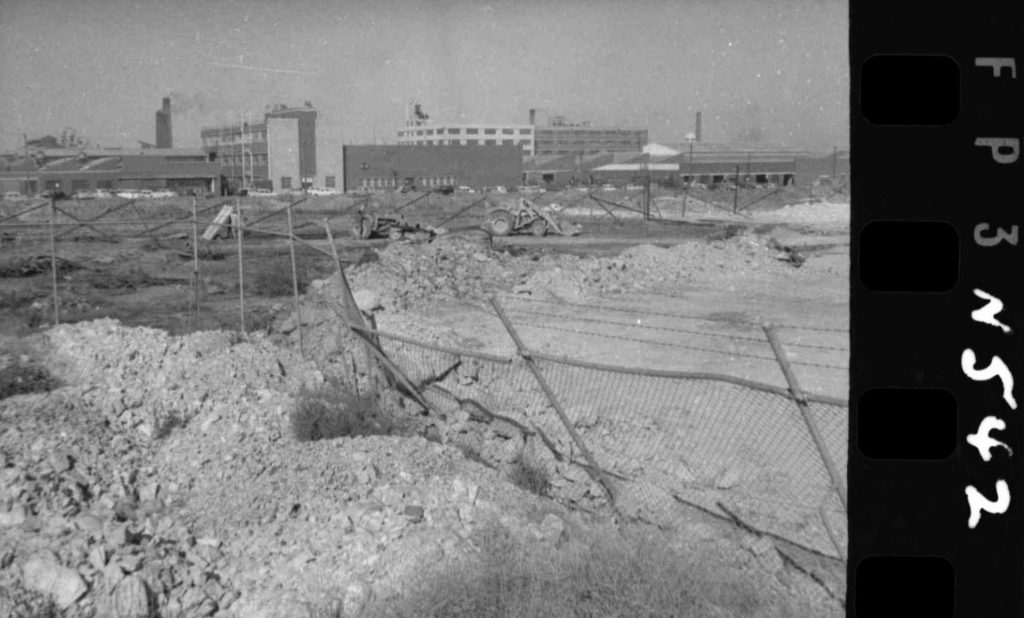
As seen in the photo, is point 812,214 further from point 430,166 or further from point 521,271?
point 430,166

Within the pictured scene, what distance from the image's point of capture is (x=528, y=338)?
13.2m

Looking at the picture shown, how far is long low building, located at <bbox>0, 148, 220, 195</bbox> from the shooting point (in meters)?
37.3

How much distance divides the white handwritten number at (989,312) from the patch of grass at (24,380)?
951 centimetres

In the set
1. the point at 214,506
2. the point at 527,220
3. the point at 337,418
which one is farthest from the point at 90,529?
the point at 527,220

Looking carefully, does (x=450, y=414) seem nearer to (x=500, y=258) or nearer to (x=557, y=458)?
(x=557, y=458)

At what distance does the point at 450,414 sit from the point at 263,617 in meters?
3.57

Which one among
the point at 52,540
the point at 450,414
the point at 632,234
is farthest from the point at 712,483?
the point at 632,234

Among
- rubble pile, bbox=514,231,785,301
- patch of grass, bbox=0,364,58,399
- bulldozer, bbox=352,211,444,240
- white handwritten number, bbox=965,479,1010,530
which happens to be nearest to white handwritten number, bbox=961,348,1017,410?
white handwritten number, bbox=965,479,1010,530

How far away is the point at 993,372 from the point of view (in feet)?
6.42

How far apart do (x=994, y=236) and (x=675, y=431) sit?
6.36 meters

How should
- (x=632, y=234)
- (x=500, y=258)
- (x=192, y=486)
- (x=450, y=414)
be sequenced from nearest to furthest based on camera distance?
(x=192, y=486) < (x=450, y=414) < (x=500, y=258) < (x=632, y=234)

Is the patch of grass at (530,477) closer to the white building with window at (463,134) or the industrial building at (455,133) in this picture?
the industrial building at (455,133)

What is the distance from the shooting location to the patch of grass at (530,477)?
7.61m

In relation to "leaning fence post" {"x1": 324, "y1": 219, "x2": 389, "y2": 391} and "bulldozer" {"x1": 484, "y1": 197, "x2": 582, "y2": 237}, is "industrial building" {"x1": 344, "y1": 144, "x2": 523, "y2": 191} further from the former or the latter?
"leaning fence post" {"x1": 324, "y1": 219, "x2": 389, "y2": 391}
